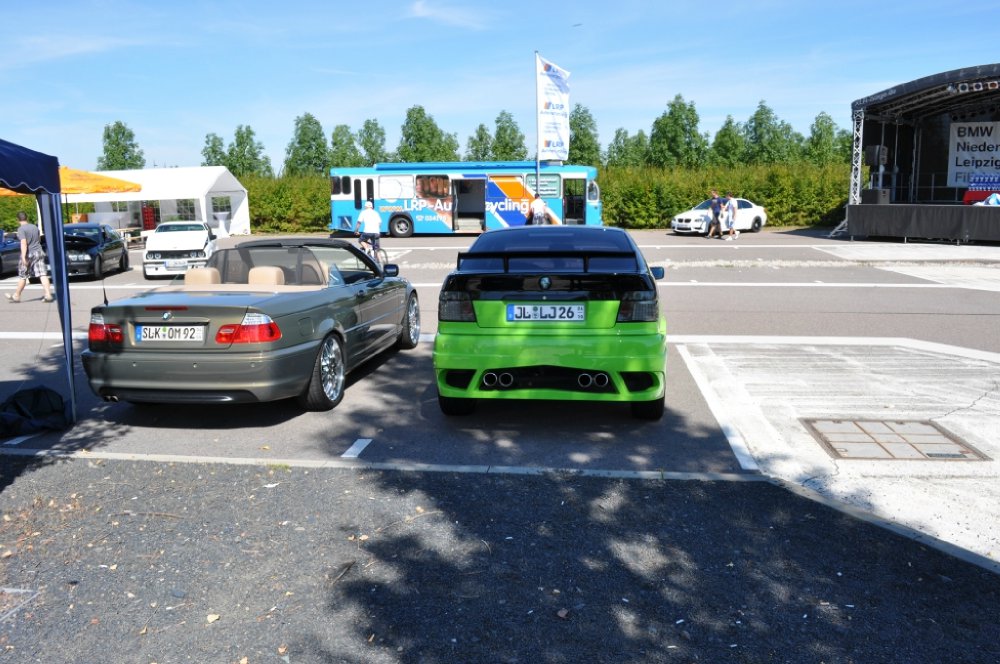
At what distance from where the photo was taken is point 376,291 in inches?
311

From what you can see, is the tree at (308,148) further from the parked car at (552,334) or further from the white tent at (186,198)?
the parked car at (552,334)

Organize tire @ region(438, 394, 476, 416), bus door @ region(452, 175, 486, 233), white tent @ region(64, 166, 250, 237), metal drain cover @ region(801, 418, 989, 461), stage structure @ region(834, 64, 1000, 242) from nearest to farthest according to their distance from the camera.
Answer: metal drain cover @ region(801, 418, 989, 461) → tire @ region(438, 394, 476, 416) → stage structure @ region(834, 64, 1000, 242) → bus door @ region(452, 175, 486, 233) → white tent @ region(64, 166, 250, 237)

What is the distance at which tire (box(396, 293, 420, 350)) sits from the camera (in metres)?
9.12

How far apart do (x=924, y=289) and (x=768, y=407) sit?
32.0 ft

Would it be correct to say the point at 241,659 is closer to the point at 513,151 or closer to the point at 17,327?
the point at 17,327

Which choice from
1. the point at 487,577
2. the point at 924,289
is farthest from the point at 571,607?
the point at 924,289

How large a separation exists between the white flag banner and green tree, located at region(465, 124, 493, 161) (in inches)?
1825

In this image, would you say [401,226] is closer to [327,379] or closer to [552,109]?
[552,109]

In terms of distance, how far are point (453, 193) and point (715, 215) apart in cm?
995

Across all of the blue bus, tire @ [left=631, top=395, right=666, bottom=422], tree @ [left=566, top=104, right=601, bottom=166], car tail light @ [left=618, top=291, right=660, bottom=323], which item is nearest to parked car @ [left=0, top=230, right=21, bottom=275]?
the blue bus

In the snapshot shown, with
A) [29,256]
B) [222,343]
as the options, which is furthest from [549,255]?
[29,256]

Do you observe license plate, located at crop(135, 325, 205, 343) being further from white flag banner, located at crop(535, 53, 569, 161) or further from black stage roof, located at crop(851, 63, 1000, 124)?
black stage roof, located at crop(851, 63, 1000, 124)

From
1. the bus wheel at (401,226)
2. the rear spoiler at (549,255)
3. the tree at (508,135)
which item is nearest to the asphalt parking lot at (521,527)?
the rear spoiler at (549,255)

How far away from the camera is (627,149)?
7438cm
